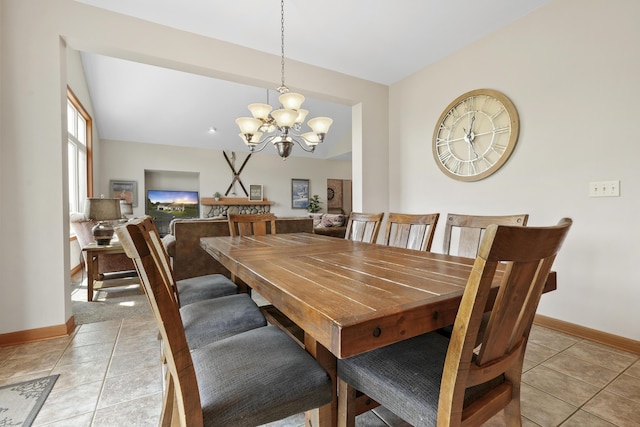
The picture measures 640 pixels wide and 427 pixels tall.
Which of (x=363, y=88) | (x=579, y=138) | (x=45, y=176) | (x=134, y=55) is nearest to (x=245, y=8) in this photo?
(x=134, y=55)

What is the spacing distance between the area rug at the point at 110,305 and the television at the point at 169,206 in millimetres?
3874

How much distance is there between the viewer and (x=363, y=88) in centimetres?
359

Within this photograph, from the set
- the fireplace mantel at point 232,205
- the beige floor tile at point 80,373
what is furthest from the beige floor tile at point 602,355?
the fireplace mantel at point 232,205

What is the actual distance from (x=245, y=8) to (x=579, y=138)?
2802mm

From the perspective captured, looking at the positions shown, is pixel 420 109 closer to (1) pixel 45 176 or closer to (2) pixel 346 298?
(2) pixel 346 298

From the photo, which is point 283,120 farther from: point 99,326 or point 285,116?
point 99,326

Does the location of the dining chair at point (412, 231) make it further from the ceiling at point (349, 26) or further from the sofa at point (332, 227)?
the sofa at point (332, 227)

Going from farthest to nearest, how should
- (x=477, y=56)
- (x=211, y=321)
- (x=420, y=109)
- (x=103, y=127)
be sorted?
(x=103, y=127) < (x=420, y=109) < (x=477, y=56) < (x=211, y=321)

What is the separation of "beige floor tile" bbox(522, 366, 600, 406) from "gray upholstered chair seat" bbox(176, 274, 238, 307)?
1.82 metres

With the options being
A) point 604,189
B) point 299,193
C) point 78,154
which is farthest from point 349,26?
point 299,193

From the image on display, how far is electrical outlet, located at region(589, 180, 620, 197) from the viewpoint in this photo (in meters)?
2.01

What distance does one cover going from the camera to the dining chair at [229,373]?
2.36ft

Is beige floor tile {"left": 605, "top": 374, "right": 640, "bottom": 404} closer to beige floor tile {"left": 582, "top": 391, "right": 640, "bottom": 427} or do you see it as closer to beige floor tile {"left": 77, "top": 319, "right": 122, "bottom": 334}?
beige floor tile {"left": 582, "top": 391, "right": 640, "bottom": 427}

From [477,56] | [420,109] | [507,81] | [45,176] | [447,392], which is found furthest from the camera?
[420,109]
